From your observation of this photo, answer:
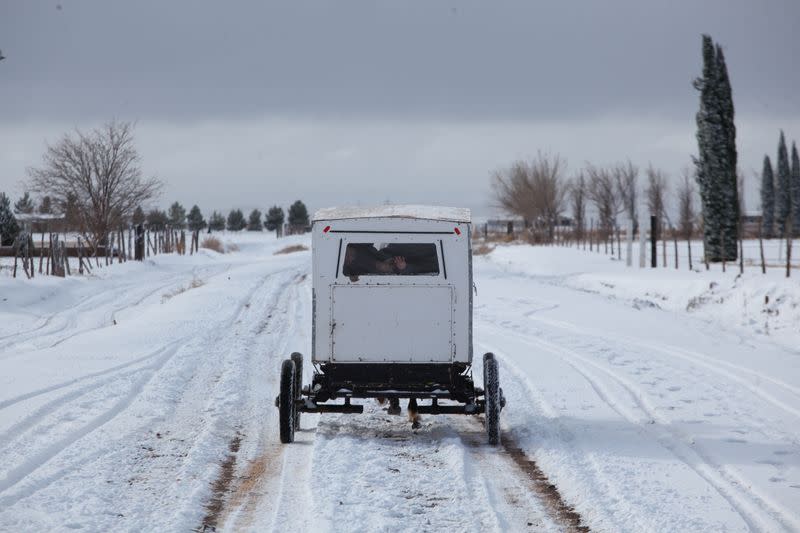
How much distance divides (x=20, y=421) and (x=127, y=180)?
3511 centimetres

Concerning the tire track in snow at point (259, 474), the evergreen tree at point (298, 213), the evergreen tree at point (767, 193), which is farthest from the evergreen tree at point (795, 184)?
the tire track in snow at point (259, 474)

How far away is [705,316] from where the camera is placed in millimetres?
18922

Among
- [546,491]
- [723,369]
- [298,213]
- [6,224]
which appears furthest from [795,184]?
[546,491]

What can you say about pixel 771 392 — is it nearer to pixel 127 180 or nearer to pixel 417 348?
pixel 417 348

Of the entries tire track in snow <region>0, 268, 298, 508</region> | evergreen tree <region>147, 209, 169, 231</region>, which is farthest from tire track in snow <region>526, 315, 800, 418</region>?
evergreen tree <region>147, 209, 169, 231</region>

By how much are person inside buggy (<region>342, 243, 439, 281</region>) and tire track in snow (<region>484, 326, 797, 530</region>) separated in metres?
2.76

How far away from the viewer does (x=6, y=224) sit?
4762 cm

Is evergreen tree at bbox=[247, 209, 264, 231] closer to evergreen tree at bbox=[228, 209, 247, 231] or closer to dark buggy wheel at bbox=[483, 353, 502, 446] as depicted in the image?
evergreen tree at bbox=[228, 209, 247, 231]

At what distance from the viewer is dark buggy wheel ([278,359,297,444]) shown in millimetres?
8250

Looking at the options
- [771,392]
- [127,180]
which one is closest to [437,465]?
[771,392]

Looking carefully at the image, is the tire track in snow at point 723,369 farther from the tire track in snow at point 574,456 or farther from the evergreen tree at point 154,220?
the evergreen tree at point 154,220

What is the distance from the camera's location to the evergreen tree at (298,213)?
94312mm

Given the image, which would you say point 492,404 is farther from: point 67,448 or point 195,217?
point 195,217

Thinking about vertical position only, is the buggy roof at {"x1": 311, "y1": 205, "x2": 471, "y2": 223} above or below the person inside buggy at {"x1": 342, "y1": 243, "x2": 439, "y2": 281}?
above
